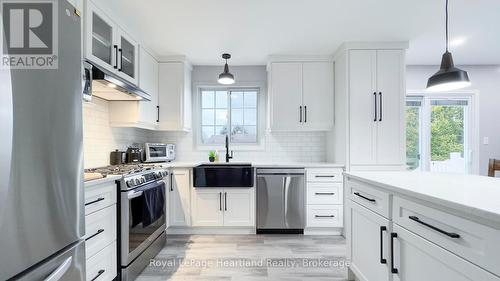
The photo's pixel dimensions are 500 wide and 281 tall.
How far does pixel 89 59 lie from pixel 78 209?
4.63 feet

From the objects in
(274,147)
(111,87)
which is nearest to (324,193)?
(274,147)

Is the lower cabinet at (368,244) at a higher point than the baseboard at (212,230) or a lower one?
higher

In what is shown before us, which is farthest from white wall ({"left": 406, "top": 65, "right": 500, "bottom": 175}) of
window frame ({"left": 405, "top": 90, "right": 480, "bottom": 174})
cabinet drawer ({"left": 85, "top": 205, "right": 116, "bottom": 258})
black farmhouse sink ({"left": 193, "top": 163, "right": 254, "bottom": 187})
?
cabinet drawer ({"left": 85, "top": 205, "right": 116, "bottom": 258})

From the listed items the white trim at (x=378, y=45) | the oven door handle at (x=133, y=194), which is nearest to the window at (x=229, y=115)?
the white trim at (x=378, y=45)

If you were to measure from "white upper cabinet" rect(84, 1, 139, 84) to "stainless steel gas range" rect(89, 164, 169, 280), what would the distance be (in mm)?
1001

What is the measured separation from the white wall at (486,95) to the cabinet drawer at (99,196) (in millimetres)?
4297

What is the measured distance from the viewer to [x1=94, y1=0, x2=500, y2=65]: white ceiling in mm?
2258

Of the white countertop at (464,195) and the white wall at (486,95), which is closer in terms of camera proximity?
the white countertop at (464,195)

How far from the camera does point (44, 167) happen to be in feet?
2.89

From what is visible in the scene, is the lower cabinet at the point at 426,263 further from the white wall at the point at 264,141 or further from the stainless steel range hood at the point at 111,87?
the white wall at the point at 264,141

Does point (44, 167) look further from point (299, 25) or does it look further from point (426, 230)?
point (299, 25)

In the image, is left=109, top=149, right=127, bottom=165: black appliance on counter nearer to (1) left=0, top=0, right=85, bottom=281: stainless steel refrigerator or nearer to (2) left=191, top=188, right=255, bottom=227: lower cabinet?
(2) left=191, top=188, right=255, bottom=227: lower cabinet

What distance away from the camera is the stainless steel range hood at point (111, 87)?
1.89m

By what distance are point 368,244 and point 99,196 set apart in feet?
6.32
